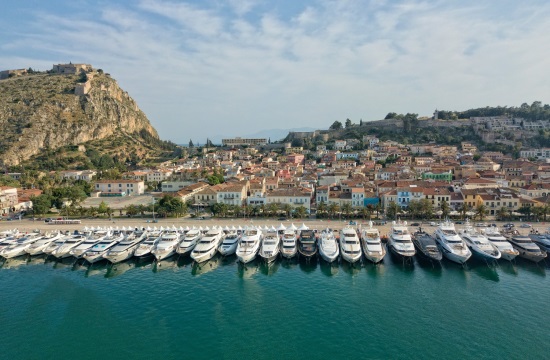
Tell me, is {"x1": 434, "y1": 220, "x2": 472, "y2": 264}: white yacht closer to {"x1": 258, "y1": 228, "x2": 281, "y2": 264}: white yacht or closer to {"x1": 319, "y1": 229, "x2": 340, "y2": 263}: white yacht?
{"x1": 319, "y1": 229, "x2": 340, "y2": 263}: white yacht

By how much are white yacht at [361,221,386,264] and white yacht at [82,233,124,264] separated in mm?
24641

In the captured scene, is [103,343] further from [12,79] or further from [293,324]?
[12,79]

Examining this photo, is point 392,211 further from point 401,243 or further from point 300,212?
point 401,243

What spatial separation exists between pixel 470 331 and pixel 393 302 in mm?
5199

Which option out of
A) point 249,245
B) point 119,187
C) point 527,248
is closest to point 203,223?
point 249,245

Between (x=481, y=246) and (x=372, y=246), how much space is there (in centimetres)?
985

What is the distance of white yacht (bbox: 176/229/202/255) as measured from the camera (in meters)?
36.4

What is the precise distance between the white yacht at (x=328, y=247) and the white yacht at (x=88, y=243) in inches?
886

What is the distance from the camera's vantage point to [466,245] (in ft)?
117

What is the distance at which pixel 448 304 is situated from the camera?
85.7 feet

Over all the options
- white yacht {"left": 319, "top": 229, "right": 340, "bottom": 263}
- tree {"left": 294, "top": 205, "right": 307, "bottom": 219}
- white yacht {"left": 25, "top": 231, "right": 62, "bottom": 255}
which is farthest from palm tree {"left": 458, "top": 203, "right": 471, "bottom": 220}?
white yacht {"left": 25, "top": 231, "right": 62, "bottom": 255}

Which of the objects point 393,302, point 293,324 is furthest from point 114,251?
point 393,302

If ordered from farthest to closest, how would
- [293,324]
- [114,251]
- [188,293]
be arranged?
[114,251], [188,293], [293,324]

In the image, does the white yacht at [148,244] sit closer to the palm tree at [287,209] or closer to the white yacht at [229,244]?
the white yacht at [229,244]
